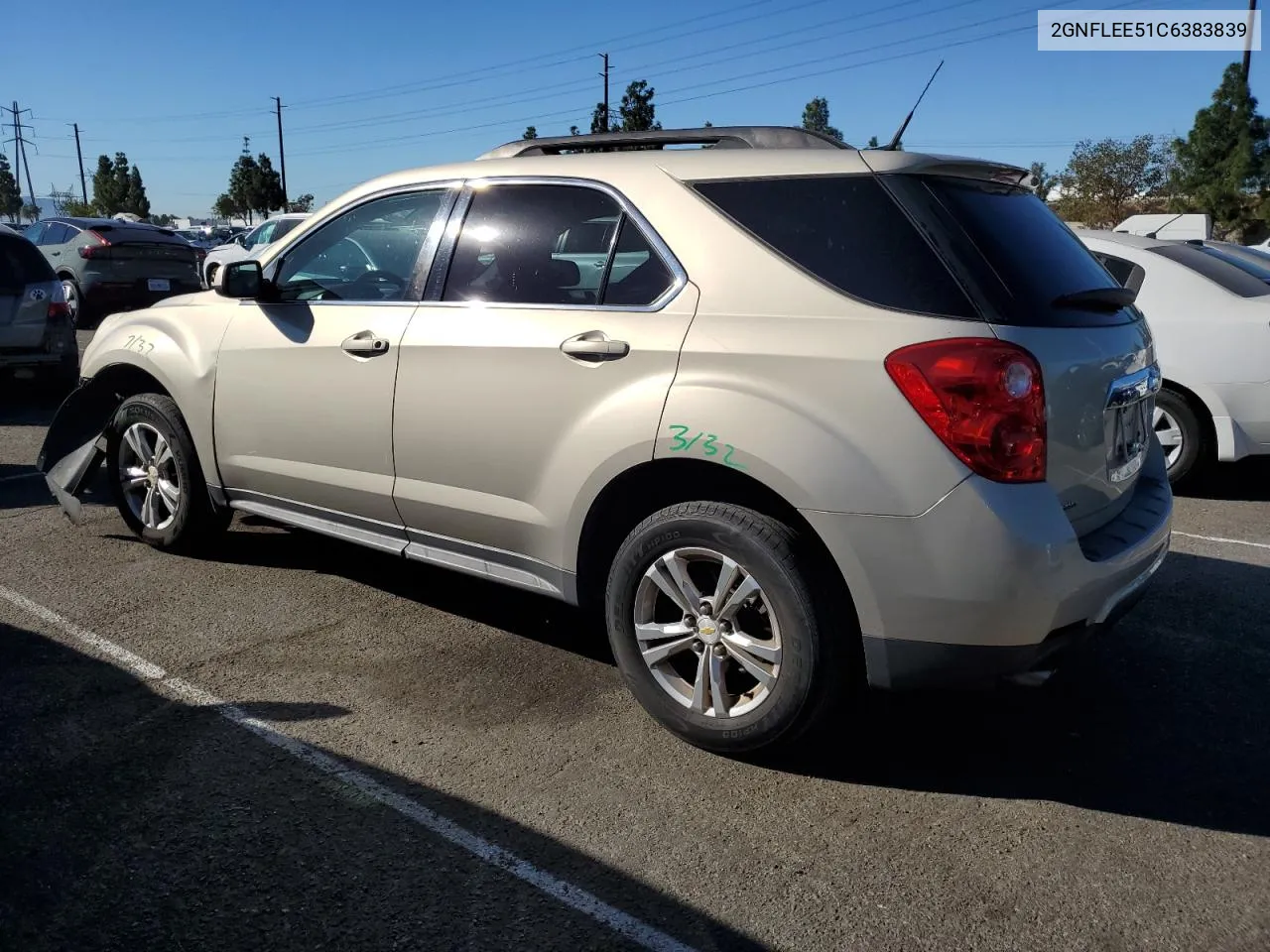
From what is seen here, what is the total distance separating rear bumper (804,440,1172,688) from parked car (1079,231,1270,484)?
413 centimetres

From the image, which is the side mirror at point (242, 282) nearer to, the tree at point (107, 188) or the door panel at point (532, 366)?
the door panel at point (532, 366)

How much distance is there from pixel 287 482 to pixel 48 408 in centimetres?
664

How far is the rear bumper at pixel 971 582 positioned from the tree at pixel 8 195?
327 ft

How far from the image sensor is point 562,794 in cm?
312

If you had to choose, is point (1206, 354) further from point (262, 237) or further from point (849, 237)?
point (262, 237)

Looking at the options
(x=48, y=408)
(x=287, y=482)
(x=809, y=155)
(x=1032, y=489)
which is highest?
(x=809, y=155)

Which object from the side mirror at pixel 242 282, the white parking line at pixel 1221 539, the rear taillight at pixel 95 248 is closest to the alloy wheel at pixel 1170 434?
the white parking line at pixel 1221 539

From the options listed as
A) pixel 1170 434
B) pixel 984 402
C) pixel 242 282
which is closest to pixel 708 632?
pixel 984 402

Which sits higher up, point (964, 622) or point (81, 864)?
point (964, 622)

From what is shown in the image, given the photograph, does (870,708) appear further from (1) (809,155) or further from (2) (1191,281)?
(2) (1191,281)

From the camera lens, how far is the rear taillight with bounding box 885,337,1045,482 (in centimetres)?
282

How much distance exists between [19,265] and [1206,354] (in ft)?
31.0

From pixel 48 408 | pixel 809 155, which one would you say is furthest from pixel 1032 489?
pixel 48 408

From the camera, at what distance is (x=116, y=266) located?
15047 mm
